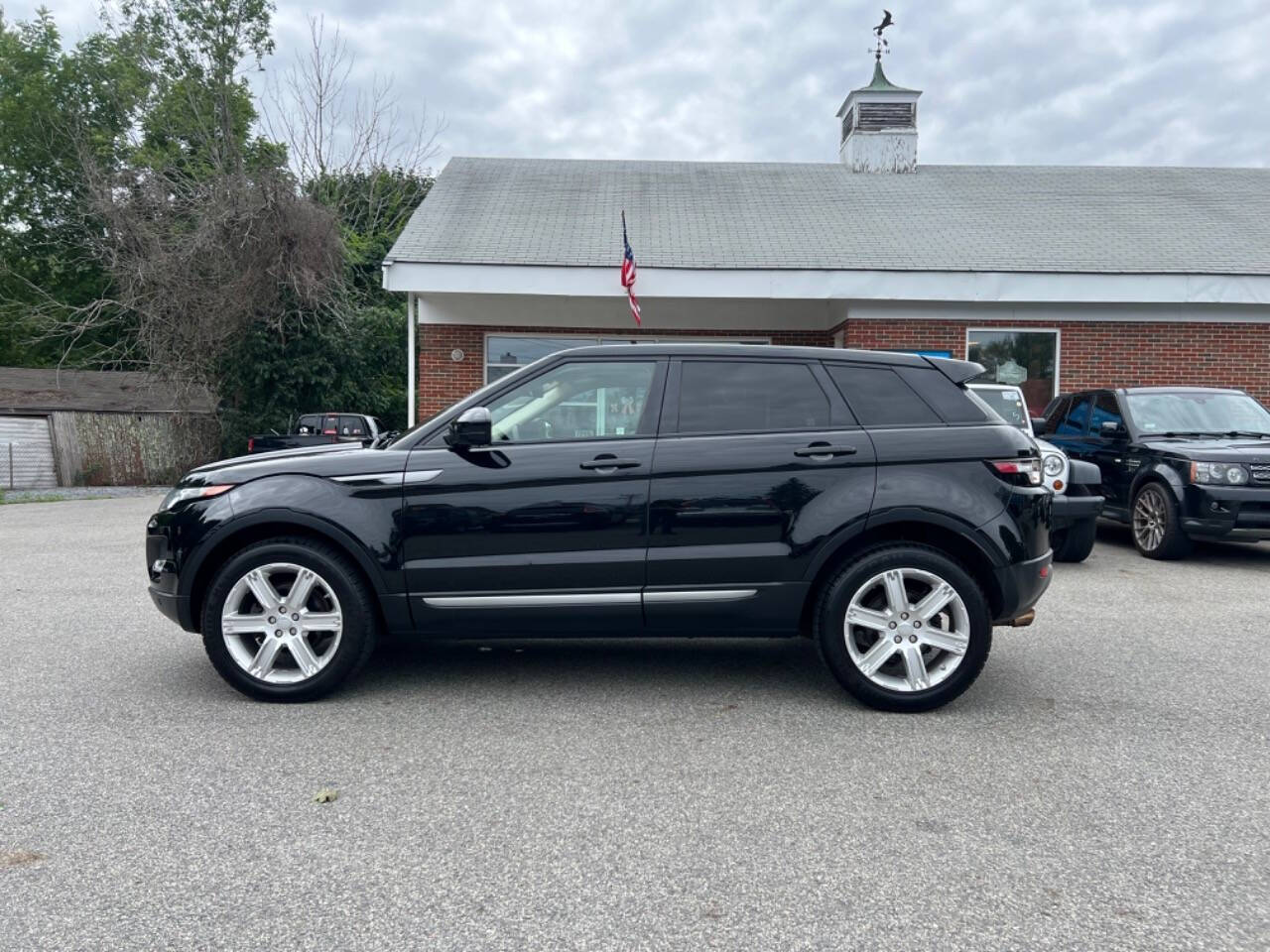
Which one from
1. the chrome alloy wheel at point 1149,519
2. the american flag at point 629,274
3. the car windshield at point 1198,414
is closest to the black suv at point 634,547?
the chrome alloy wheel at point 1149,519

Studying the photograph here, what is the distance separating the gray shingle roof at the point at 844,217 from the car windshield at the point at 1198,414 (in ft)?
15.2

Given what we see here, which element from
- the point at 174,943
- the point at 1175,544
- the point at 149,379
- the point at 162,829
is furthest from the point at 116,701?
the point at 149,379

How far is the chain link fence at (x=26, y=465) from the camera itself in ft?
61.8

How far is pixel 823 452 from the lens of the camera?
462 centimetres

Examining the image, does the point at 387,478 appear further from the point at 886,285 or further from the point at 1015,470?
the point at 886,285

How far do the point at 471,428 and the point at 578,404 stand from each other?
58 cm

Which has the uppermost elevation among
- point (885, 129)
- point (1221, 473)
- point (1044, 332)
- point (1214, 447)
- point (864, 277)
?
point (885, 129)

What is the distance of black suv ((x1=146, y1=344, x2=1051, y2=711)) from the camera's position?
4.55 metres

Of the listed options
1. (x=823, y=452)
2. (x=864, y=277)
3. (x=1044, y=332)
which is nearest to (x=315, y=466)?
(x=823, y=452)

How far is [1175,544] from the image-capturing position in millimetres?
9016

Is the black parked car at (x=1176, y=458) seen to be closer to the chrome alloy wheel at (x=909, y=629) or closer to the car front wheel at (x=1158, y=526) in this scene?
the car front wheel at (x=1158, y=526)

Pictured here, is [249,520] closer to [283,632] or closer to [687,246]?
[283,632]

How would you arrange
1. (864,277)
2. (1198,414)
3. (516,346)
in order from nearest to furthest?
(1198,414) < (864,277) < (516,346)

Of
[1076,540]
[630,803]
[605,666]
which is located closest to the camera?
[630,803]
